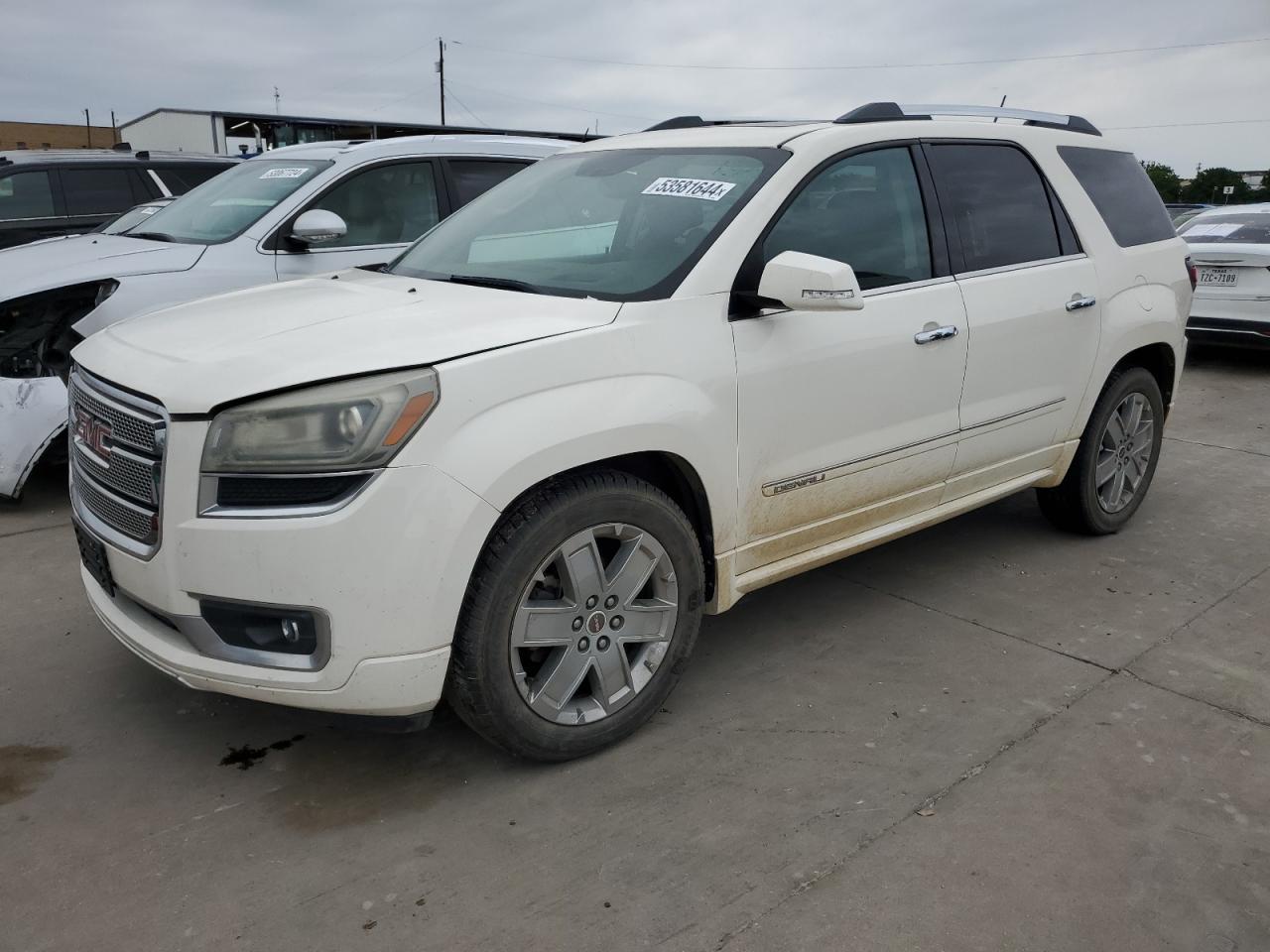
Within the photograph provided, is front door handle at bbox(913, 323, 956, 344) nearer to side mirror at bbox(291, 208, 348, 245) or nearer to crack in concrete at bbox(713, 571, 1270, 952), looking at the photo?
crack in concrete at bbox(713, 571, 1270, 952)

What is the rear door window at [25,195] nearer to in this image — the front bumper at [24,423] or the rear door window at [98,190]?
the rear door window at [98,190]

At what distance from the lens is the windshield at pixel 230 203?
595cm

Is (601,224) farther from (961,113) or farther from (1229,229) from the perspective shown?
(1229,229)

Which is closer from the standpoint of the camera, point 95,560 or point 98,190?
point 95,560

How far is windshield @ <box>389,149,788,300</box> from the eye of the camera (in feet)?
10.4

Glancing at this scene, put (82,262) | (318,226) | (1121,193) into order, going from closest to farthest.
→ (1121,193)
(318,226)
(82,262)

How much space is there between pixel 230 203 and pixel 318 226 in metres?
1.11

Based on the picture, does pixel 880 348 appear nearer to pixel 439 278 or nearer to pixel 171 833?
pixel 439 278

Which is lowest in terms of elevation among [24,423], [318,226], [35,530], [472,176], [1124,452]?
[35,530]

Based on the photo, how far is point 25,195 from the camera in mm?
8836

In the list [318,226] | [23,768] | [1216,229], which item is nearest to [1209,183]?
[1216,229]

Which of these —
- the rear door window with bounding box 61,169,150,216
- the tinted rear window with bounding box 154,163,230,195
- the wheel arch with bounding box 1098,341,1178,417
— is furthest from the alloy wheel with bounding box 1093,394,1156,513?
the rear door window with bounding box 61,169,150,216

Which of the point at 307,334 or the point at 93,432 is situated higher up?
the point at 307,334

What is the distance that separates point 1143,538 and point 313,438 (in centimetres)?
404
